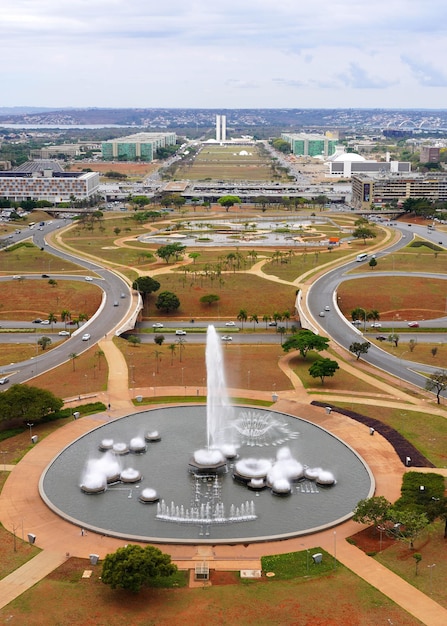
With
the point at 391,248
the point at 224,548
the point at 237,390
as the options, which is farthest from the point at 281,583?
the point at 391,248

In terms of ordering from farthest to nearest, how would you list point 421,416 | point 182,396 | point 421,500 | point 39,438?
1. point 182,396
2. point 421,416
3. point 39,438
4. point 421,500

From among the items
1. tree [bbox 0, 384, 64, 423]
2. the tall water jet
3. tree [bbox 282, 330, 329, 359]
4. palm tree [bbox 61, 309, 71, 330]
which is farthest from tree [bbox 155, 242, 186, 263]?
tree [bbox 0, 384, 64, 423]

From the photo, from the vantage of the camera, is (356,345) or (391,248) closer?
(356,345)

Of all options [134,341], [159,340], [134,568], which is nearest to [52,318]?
[134,341]

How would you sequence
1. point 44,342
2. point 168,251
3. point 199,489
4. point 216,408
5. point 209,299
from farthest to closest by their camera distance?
point 168,251 < point 209,299 < point 44,342 < point 216,408 < point 199,489

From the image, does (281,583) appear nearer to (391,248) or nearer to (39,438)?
(39,438)

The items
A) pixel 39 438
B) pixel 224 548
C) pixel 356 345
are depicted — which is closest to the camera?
pixel 224 548

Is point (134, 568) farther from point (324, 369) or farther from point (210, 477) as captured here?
point (324, 369)
